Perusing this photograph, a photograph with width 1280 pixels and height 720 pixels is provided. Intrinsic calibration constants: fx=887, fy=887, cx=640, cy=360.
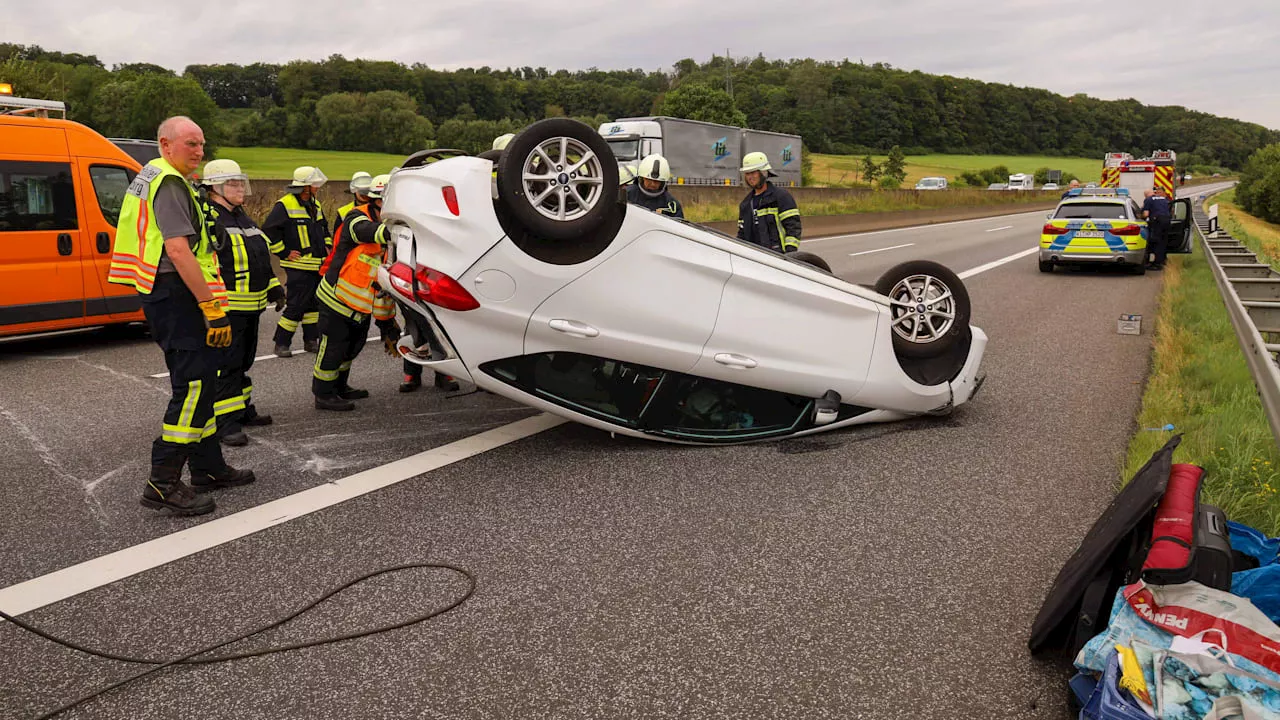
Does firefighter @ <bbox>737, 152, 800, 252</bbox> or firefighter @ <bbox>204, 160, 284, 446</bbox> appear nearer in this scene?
firefighter @ <bbox>204, 160, 284, 446</bbox>

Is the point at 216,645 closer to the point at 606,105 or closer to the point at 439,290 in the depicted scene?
the point at 439,290

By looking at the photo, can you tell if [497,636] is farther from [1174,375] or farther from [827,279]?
[1174,375]

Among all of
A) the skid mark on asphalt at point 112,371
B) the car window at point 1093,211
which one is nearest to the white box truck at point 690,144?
the car window at point 1093,211

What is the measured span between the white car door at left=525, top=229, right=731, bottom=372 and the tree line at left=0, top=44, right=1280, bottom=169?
3278cm

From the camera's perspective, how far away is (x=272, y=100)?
75.4 metres

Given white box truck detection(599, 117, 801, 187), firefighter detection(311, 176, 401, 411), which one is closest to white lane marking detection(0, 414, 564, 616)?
firefighter detection(311, 176, 401, 411)

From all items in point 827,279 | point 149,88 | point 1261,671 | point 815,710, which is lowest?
point 815,710

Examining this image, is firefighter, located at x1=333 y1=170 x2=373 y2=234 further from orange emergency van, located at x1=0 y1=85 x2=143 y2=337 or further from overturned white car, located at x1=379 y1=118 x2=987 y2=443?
overturned white car, located at x1=379 y1=118 x2=987 y2=443

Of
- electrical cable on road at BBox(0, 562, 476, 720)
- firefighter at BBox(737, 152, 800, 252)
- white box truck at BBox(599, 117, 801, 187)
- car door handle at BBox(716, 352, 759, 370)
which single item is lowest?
electrical cable on road at BBox(0, 562, 476, 720)

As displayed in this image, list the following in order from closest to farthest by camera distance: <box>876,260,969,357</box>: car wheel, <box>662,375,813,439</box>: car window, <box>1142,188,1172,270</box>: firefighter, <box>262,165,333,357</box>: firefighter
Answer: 1. <box>662,375,813,439</box>: car window
2. <box>876,260,969,357</box>: car wheel
3. <box>262,165,333,357</box>: firefighter
4. <box>1142,188,1172,270</box>: firefighter

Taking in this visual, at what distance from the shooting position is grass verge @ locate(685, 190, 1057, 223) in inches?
989

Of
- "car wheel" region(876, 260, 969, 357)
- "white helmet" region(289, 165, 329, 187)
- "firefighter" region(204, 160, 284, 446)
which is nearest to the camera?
"firefighter" region(204, 160, 284, 446)

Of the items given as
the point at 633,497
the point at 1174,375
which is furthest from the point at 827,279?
the point at 1174,375

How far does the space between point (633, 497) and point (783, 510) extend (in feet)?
2.30
